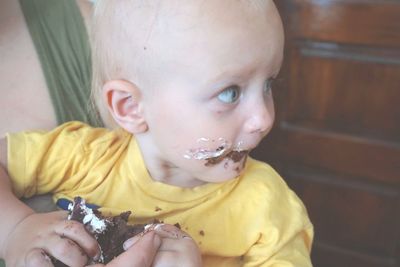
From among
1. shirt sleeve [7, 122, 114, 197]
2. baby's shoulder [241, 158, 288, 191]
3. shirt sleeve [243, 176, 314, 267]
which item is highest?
shirt sleeve [7, 122, 114, 197]

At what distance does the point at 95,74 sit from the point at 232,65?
0.28 metres

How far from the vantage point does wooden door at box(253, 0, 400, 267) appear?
1.56 meters

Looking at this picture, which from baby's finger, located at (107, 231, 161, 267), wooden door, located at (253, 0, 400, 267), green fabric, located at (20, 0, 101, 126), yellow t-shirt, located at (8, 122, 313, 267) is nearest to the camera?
baby's finger, located at (107, 231, 161, 267)

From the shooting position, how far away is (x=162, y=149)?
81cm

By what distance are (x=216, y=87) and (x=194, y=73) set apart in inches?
1.4

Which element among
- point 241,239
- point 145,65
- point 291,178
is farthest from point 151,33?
point 291,178

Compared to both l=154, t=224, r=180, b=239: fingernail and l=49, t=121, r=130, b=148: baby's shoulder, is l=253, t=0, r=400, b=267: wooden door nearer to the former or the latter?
l=49, t=121, r=130, b=148: baby's shoulder

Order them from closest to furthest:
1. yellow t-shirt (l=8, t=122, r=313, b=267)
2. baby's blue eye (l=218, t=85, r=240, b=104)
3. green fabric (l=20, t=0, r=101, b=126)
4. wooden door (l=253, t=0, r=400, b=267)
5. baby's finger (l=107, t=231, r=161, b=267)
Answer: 1. baby's finger (l=107, t=231, r=161, b=267)
2. baby's blue eye (l=218, t=85, r=240, b=104)
3. yellow t-shirt (l=8, t=122, r=313, b=267)
4. green fabric (l=20, t=0, r=101, b=126)
5. wooden door (l=253, t=0, r=400, b=267)

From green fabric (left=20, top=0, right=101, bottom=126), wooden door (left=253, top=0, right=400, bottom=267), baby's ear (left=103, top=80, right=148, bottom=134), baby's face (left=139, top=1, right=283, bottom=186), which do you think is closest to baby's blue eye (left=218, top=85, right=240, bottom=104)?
baby's face (left=139, top=1, right=283, bottom=186)

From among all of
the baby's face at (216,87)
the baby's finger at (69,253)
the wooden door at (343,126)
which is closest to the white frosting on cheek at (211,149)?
the baby's face at (216,87)

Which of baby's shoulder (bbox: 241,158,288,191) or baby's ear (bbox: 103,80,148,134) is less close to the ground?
baby's ear (bbox: 103,80,148,134)

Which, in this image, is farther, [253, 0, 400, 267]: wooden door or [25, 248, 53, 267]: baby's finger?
[253, 0, 400, 267]: wooden door

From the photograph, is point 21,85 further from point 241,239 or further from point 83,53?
point 241,239

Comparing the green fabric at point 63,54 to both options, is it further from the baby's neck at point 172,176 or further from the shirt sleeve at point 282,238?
→ the shirt sleeve at point 282,238
